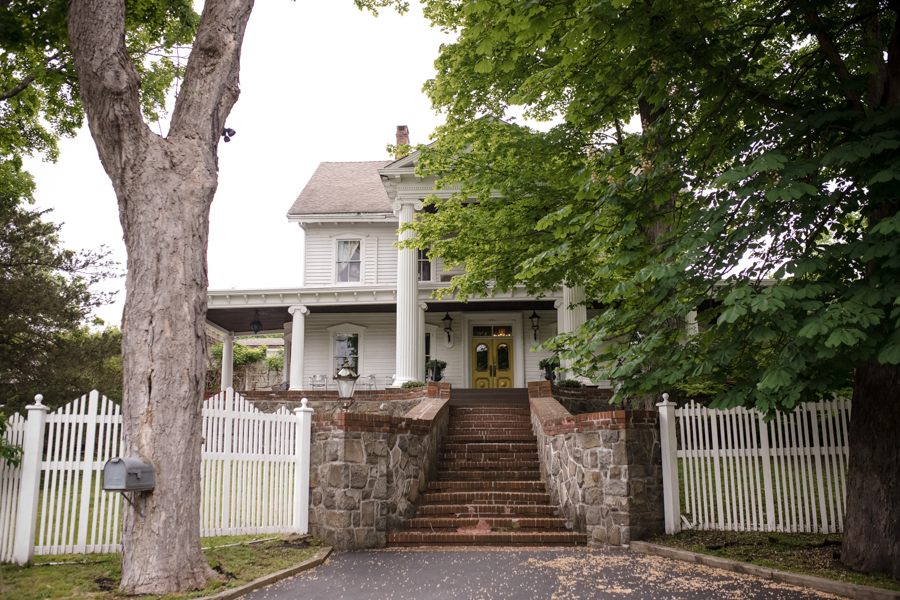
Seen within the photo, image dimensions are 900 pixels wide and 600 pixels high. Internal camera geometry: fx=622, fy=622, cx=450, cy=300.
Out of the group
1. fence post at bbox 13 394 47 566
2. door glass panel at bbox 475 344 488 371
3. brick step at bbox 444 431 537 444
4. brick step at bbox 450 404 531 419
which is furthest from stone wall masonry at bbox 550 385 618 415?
fence post at bbox 13 394 47 566

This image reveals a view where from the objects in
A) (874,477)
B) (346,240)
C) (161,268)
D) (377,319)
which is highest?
(346,240)

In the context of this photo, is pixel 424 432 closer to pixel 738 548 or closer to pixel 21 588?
pixel 738 548

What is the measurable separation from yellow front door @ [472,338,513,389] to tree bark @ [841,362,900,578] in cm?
1434

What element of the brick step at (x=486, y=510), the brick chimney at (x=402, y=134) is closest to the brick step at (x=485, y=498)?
the brick step at (x=486, y=510)

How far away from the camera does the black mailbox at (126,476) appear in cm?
531

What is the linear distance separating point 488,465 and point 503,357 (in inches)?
415

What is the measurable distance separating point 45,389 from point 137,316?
10.5 m

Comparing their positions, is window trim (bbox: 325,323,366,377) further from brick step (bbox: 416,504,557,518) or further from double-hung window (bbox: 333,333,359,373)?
brick step (bbox: 416,504,557,518)

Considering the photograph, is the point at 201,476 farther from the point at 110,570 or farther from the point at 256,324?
the point at 256,324

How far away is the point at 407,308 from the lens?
17422 millimetres

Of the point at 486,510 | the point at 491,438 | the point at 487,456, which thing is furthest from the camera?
the point at 491,438

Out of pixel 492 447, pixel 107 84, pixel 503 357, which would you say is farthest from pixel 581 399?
pixel 107 84

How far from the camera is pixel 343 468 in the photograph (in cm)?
772

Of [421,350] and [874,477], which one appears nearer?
[874,477]
